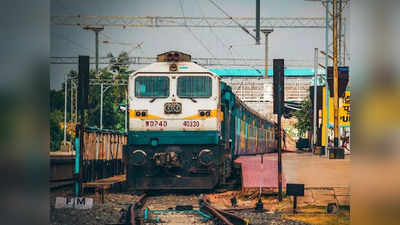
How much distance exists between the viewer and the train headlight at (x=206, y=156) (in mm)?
8148

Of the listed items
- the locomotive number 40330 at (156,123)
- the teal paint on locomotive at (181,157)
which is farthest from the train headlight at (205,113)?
the locomotive number 40330 at (156,123)

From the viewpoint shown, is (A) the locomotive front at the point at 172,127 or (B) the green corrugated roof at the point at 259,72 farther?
(A) the locomotive front at the point at 172,127

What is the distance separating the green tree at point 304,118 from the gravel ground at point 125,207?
102 centimetres

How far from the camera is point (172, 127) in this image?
27.5ft

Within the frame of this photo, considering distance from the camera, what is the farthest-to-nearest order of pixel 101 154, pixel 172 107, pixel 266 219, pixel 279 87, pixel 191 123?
1. pixel 101 154
2. pixel 191 123
3. pixel 172 107
4. pixel 266 219
5. pixel 279 87

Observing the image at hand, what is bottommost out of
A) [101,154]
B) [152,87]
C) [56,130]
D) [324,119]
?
[101,154]

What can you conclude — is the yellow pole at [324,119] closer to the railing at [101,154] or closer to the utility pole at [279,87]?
the utility pole at [279,87]

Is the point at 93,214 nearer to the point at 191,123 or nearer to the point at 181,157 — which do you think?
the point at 181,157

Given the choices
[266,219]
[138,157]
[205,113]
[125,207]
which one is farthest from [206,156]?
[266,219]

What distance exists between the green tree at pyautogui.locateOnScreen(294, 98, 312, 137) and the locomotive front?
1.78 m

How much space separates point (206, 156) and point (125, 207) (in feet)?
4.96

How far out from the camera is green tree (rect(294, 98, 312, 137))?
6387mm
